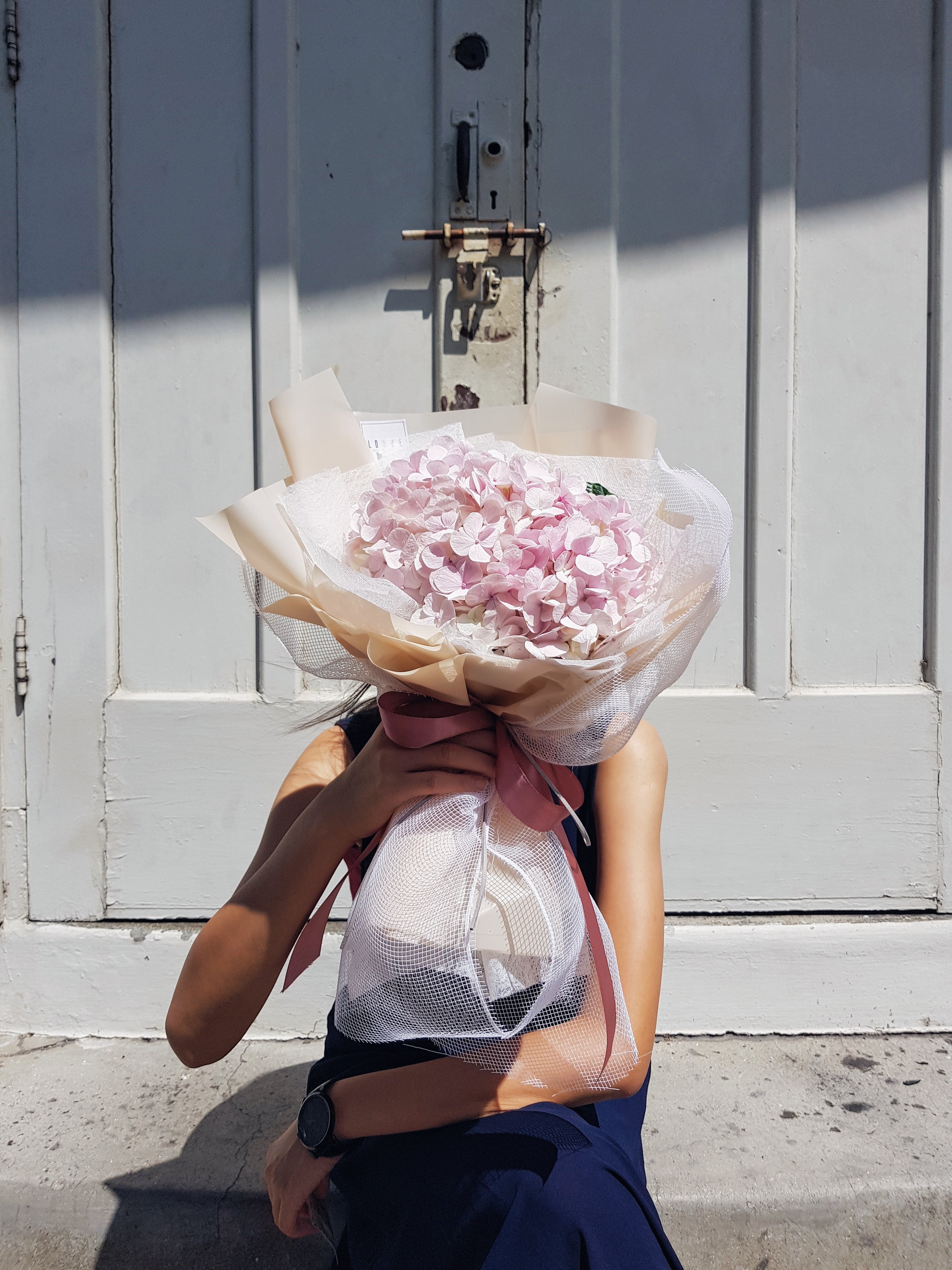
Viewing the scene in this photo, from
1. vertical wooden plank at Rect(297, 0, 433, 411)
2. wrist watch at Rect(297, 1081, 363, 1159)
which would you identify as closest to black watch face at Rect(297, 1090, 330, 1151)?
wrist watch at Rect(297, 1081, 363, 1159)

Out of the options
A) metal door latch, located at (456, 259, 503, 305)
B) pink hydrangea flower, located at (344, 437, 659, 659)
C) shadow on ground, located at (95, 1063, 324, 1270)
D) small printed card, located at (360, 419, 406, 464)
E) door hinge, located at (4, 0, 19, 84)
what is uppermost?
door hinge, located at (4, 0, 19, 84)

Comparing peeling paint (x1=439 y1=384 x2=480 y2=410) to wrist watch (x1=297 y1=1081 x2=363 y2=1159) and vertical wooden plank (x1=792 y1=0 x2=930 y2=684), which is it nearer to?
vertical wooden plank (x1=792 y1=0 x2=930 y2=684)

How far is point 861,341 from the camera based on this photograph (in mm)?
2211

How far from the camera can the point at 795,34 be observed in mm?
2148

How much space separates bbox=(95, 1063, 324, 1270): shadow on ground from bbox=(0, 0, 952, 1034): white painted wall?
1.52 ft

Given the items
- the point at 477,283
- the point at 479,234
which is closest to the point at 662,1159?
the point at 477,283

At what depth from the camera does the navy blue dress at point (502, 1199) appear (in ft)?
3.56

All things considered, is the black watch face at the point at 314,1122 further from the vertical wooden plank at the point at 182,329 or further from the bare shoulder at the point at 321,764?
the vertical wooden plank at the point at 182,329

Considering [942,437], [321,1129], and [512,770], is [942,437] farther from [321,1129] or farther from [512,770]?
[321,1129]

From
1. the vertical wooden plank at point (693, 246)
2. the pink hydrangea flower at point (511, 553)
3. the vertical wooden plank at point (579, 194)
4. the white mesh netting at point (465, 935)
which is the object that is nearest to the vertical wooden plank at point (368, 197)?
the vertical wooden plank at point (579, 194)

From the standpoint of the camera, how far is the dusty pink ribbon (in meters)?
1.04

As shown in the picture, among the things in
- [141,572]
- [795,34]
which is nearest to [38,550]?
[141,572]

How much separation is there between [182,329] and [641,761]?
1.62m

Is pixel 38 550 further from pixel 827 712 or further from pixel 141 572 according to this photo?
pixel 827 712
